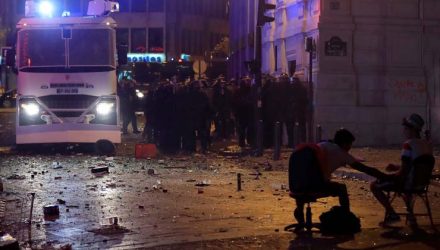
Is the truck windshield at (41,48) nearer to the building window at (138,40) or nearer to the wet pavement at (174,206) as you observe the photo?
the wet pavement at (174,206)

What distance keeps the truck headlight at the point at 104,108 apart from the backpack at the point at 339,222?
1128 centimetres

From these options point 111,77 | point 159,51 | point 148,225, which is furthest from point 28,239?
point 159,51

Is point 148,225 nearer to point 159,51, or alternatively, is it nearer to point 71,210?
point 71,210

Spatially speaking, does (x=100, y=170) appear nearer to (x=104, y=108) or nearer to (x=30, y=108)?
(x=104, y=108)

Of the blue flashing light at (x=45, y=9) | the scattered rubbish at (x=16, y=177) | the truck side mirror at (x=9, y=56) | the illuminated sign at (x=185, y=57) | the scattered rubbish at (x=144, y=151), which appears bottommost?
the scattered rubbish at (x=16, y=177)

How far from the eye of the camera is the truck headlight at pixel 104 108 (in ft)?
63.2

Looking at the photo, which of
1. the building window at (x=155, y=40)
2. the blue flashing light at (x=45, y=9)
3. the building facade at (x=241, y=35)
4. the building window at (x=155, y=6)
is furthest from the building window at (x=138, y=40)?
the blue flashing light at (x=45, y=9)

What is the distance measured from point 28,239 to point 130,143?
14.4 m

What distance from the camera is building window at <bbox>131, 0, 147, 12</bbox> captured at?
220 feet

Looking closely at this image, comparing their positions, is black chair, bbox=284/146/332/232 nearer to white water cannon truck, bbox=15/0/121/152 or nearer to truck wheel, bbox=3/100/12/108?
white water cannon truck, bbox=15/0/121/152

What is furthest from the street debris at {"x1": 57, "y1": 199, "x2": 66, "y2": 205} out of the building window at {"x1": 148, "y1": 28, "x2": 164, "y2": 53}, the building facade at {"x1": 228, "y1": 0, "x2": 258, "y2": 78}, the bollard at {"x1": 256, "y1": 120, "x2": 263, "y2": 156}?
the building window at {"x1": 148, "y1": 28, "x2": 164, "y2": 53}

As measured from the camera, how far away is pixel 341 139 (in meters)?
8.86

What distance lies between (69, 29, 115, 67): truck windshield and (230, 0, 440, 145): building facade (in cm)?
594

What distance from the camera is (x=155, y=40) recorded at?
67.2 metres
